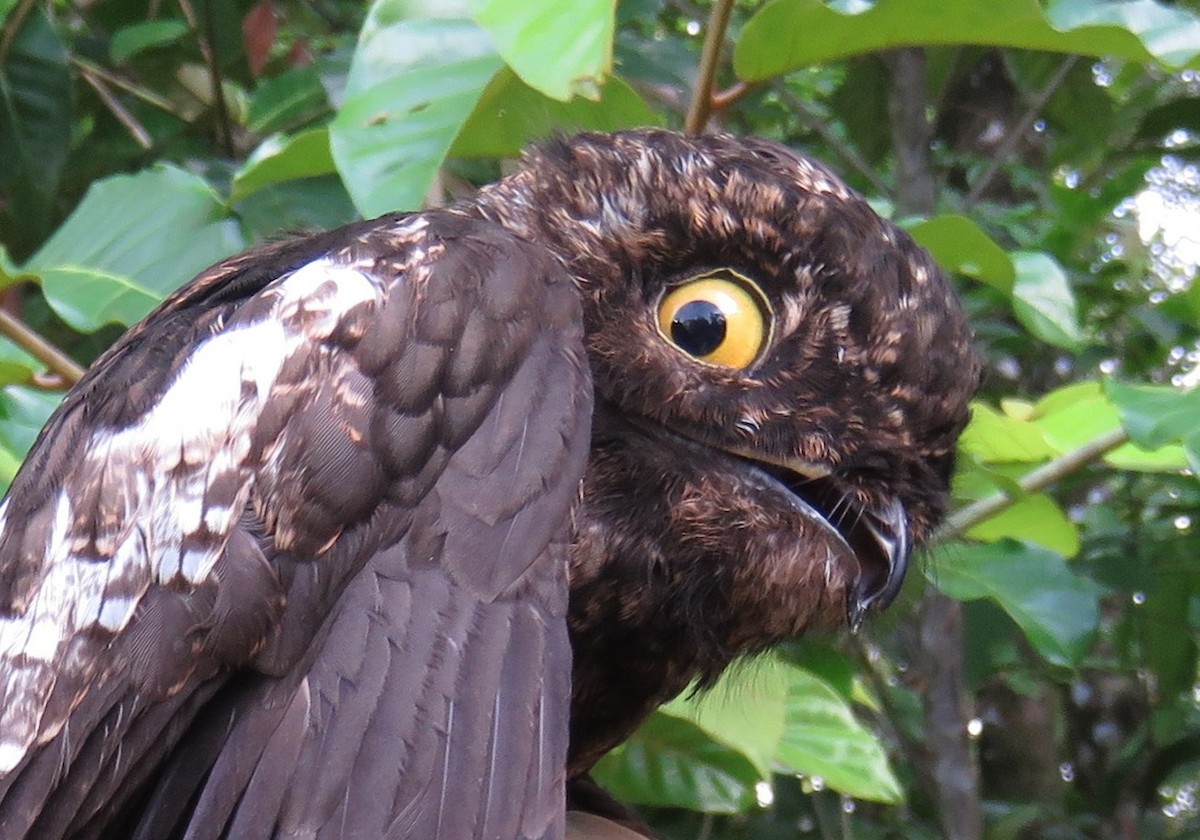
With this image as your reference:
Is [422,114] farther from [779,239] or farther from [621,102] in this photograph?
[779,239]

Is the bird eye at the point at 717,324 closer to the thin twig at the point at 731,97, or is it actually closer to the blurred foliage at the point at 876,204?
the blurred foliage at the point at 876,204

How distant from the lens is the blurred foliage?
149 cm

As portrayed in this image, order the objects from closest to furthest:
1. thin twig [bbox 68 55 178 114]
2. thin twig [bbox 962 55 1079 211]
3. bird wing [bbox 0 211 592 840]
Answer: bird wing [bbox 0 211 592 840], thin twig [bbox 68 55 178 114], thin twig [bbox 962 55 1079 211]

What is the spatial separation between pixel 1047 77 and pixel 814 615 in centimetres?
217

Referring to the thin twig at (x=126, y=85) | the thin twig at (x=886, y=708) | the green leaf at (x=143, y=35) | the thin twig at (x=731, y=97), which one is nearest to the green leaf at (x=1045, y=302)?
the thin twig at (x=731, y=97)

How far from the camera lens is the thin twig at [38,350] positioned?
1.62 metres

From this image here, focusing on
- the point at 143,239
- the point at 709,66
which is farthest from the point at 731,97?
the point at 143,239

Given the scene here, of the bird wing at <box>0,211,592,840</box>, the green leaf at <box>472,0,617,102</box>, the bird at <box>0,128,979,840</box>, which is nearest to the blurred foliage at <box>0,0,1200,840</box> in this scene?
the green leaf at <box>472,0,617,102</box>

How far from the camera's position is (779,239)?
1148mm

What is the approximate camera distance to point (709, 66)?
1.48m

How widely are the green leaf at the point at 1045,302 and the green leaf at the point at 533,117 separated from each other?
0.55m

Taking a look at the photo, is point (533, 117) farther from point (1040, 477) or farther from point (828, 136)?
point (828, 136)

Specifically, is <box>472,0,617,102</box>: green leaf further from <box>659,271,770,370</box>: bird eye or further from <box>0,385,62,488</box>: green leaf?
<box>0,385,62,488</box>: green leaf

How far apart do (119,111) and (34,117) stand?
215 mm
